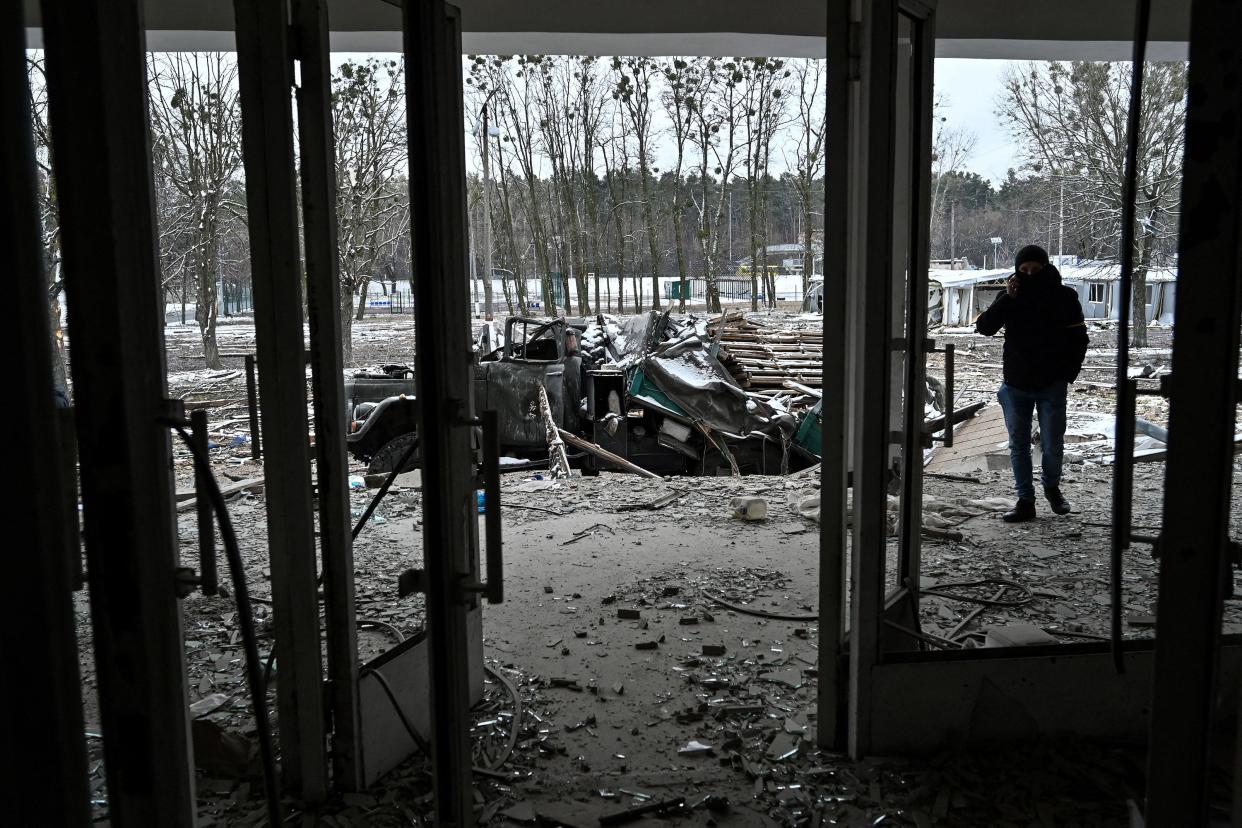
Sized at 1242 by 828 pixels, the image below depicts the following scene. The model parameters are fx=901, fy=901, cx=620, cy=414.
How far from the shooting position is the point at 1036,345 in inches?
209

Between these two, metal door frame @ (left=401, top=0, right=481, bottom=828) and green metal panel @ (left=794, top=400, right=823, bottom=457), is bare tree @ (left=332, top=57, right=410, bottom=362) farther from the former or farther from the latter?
green metal panel @ (left=794, top=400, right=823, bottom=457)

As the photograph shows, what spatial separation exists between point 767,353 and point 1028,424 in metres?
6.43

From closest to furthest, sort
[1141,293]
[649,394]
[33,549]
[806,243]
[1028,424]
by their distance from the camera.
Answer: [33,549] < [1028,424] < [649,394] < [1141,293] < [806,243]

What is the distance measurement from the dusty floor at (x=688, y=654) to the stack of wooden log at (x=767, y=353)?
3.96 metres

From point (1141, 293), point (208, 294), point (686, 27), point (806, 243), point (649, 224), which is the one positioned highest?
point (649, 224)

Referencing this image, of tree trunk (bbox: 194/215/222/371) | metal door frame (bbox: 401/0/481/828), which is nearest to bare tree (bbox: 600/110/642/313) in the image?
tree trunk (bbox: 194/215/222/371)

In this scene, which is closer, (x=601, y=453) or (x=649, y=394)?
(x=601, y=453)

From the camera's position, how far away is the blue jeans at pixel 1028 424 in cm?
539

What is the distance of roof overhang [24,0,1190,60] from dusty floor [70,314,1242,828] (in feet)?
9.64

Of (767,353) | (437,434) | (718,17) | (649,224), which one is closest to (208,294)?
(767,353)

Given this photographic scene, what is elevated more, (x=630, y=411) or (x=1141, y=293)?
(x=1141, y=293)

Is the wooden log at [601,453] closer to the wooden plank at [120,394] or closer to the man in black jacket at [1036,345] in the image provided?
the man in black jacket at [1036,345]

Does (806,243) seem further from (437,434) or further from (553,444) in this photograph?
(437,434)

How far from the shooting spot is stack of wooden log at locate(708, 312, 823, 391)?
1077 cm
